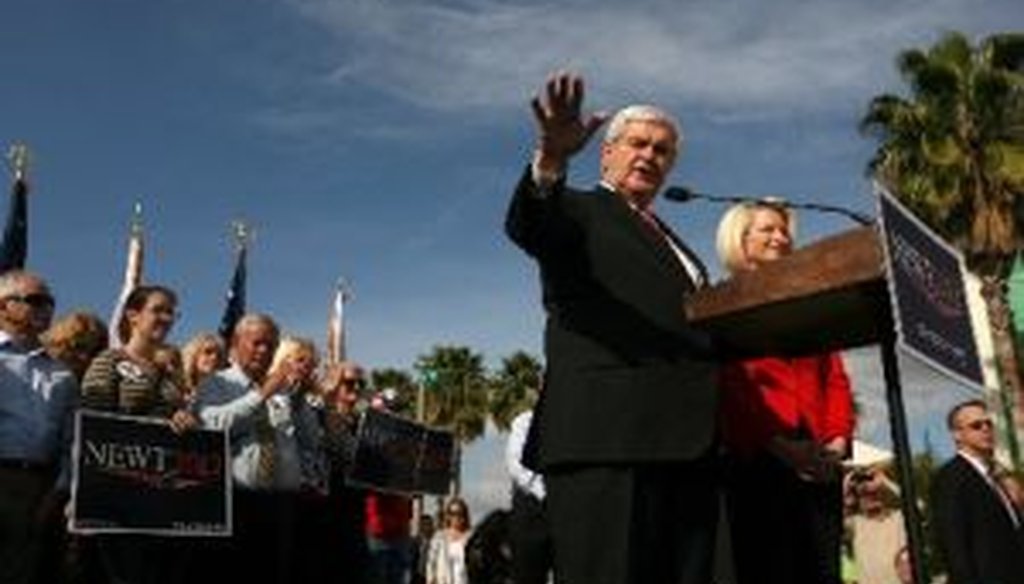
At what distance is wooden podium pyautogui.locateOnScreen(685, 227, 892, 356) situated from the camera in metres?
3.27

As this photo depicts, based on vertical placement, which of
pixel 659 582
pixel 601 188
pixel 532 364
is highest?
pixel 532 364

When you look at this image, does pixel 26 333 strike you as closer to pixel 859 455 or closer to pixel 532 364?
pixel 859 455

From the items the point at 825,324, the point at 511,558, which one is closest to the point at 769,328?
the point at 825,324

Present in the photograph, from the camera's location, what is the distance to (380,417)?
8734mm

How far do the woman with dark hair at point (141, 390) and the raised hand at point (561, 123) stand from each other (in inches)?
143

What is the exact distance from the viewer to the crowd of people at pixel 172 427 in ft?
20.4

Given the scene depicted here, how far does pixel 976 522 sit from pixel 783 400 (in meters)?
2.59

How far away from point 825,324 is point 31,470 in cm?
386

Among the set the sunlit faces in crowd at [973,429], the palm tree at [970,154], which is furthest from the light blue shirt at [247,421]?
the palm tree at [970,154]

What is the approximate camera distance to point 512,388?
175ft

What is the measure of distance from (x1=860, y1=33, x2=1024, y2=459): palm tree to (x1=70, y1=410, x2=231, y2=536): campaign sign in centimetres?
2145

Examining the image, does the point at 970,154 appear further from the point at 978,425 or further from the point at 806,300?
the point at 806,300

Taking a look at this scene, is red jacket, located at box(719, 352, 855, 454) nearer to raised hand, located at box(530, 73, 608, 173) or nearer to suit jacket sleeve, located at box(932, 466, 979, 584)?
raised hand, located at box(530, 73, 608, 173)

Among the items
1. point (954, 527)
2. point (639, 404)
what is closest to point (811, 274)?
point (639, 404)
